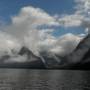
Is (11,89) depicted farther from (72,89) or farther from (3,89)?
(72,89)

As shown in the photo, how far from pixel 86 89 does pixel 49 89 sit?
14515 millimetres

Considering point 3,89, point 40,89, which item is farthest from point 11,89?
point 40,89

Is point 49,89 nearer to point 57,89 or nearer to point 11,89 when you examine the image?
point 57,89

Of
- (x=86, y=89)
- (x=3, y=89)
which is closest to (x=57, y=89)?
(x=86, y=89)

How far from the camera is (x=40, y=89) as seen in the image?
127625mm

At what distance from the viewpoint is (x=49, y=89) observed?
125062mm

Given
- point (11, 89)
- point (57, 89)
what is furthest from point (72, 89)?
point (11, 89)

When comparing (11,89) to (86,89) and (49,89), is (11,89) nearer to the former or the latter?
(49,89)

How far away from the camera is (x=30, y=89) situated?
124938mm

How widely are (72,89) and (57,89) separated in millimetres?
5762

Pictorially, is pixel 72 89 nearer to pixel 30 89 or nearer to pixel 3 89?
pixel 30 89

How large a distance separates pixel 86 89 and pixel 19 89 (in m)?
26.2

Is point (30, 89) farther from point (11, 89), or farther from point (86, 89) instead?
point (86, 89)

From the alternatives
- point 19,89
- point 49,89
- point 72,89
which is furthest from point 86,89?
point 19,89
